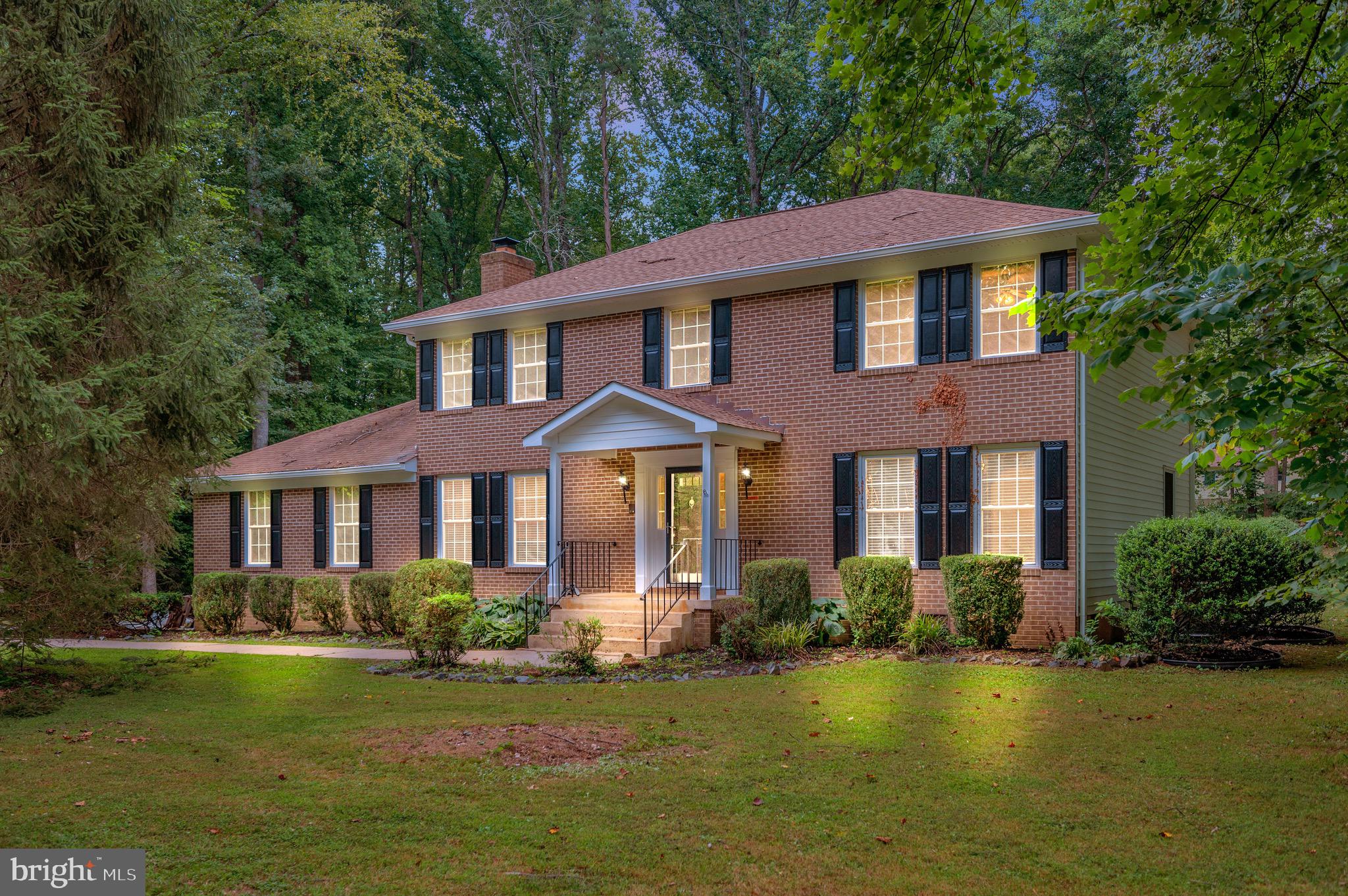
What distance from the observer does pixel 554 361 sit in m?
16.9

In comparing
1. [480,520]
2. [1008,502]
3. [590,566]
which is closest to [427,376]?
[480,520]

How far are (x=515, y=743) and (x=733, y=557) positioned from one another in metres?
7.83

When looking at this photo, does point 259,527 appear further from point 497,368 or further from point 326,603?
point 497,368

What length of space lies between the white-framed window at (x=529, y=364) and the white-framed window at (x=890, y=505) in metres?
6.16

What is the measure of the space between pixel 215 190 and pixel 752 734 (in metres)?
17.4

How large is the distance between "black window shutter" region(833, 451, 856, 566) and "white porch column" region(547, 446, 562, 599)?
14.6 ft

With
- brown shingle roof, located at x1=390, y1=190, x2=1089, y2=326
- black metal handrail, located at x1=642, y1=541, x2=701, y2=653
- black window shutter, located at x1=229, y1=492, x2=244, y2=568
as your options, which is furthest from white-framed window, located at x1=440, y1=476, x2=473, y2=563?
black window shutter, located at x1=229, y1=492, x2=244, y2=568

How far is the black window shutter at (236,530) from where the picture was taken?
2045 centimetres

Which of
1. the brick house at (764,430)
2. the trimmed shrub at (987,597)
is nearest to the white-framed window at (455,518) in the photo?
the brick house at (764,430)

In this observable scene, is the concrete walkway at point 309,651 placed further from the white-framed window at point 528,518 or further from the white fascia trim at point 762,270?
the white fascia trim at point 762,270

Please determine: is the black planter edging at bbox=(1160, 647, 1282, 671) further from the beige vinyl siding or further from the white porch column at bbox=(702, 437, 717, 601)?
the white porch column at bbox=(702, 437, 717, 601)

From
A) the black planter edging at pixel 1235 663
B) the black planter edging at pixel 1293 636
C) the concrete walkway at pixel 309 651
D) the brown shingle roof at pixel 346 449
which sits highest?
the brown shingle roof at pixel 346 449

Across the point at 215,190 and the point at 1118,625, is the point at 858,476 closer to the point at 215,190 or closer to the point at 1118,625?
the point at 1118,625

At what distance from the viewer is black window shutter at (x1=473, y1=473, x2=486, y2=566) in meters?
17.3
